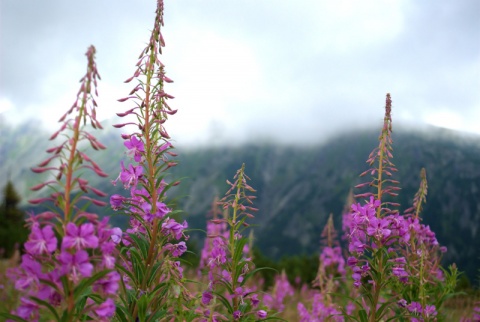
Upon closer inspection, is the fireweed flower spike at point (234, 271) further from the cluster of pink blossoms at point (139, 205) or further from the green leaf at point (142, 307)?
the green leaf at point (142, 307)

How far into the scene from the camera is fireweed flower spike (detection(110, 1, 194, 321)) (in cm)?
329

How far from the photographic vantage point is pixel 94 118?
7.88 feet

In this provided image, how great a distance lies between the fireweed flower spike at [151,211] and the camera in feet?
10.8

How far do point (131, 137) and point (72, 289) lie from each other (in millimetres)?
1640

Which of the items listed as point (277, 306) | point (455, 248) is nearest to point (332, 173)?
point (455, 248)

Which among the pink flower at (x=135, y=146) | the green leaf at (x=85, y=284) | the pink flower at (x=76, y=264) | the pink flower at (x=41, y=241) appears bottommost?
the green leaf at (x=85, y=284)

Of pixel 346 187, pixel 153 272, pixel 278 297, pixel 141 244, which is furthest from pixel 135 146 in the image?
pixel 346 187

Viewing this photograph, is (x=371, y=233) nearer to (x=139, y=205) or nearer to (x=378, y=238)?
(x=378, y=238)

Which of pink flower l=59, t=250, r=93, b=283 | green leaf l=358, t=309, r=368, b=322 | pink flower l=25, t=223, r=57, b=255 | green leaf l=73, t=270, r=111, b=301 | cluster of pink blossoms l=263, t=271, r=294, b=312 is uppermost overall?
pink flower l=25, t=223, r=57, b=255

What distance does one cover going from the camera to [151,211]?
3.45 metres

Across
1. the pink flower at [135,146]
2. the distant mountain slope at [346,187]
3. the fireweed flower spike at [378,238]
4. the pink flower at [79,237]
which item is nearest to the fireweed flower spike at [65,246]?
the pink flower at [79,237]

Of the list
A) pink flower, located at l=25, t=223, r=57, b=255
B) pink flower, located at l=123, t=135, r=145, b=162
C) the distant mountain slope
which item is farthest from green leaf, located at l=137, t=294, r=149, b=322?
the distant mountain slope

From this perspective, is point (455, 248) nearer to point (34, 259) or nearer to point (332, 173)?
point (332, 173)

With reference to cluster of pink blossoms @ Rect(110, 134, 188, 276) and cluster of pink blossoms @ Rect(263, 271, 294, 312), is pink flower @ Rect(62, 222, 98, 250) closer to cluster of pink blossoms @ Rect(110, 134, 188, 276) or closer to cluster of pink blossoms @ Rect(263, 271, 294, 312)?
cluster of pink blossoms @ Rect(110, 134, 188, 276)
